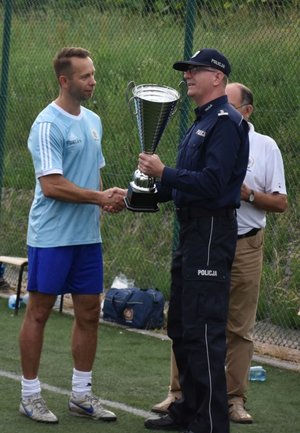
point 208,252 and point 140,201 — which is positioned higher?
point 140,201

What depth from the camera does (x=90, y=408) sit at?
278 inches

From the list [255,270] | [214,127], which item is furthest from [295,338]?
[214,127]

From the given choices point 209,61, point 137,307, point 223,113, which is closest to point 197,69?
point 209,61

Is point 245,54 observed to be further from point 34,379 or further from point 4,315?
point 34,379

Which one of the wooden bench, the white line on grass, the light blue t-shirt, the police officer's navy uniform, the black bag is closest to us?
the police officer's navy uniform

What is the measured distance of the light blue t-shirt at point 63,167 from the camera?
22.6ft

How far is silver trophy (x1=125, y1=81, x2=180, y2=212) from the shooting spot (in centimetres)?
648

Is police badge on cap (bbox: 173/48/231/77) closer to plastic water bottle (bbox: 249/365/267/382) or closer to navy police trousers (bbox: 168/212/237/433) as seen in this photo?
navy police trousers (bbox: 168/212/237/433)

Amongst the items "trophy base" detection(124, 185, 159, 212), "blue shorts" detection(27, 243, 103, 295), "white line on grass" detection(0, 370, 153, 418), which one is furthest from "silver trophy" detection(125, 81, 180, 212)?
"white line on grass" detection(0, 370, 153, 418)

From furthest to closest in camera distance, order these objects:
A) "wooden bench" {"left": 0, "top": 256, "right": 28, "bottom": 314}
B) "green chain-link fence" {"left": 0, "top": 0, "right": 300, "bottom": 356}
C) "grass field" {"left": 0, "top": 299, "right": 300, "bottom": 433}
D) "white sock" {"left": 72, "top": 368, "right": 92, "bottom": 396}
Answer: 1. "wooden bench" {"left": 0, "top": 256, "right": 28, "bottom": 314}
2. "green chain-link fence" {"left": 0, "top": 0, "right": 300, "bottom": 356}
3. "white sock" {"left": 72, "top": 368, "right": 92, "bottom": 396}
4. "grass field" {"left": 0, "top": 299, "right": 300, "bottom": 433}

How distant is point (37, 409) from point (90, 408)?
33 cm

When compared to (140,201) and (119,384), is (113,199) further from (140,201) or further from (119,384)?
(119,384)

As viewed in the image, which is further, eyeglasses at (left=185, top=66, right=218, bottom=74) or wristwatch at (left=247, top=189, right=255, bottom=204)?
wristwatch at (left=247, top=189, right=255, bottom=204)

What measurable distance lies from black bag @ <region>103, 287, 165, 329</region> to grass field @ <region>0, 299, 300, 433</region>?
0.12 meters
